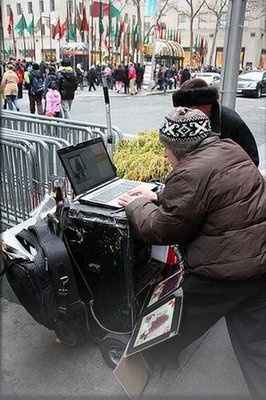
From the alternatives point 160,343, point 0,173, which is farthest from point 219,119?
point 0,173

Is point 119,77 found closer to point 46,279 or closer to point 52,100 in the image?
point 52,100

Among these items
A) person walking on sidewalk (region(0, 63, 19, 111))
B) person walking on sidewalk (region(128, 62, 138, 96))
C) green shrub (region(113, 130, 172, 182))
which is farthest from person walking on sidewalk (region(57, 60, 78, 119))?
person walking on sidewalk (region(128, 62, 138, 96))

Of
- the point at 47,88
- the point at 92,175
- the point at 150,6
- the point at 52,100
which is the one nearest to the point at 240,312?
the point at 92,175

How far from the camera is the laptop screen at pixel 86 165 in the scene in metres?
2.47

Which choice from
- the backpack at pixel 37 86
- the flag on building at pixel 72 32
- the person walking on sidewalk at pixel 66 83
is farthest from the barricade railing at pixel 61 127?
the flag on building at pixel 72 32

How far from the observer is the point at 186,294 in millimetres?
2131

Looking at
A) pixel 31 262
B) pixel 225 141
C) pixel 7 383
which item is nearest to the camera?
pixel 225 141

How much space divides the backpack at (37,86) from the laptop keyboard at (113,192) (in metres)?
10.2

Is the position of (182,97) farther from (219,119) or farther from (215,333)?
(215,333)

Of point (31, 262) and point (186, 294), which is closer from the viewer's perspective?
point (186, 294)

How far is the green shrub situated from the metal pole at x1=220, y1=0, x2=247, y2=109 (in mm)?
965

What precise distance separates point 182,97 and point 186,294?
1.47 metres

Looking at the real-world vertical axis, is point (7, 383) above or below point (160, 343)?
below

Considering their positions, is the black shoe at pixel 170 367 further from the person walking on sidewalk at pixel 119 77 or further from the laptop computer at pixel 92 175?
the person walking on sidewalk at pixel 119 77
